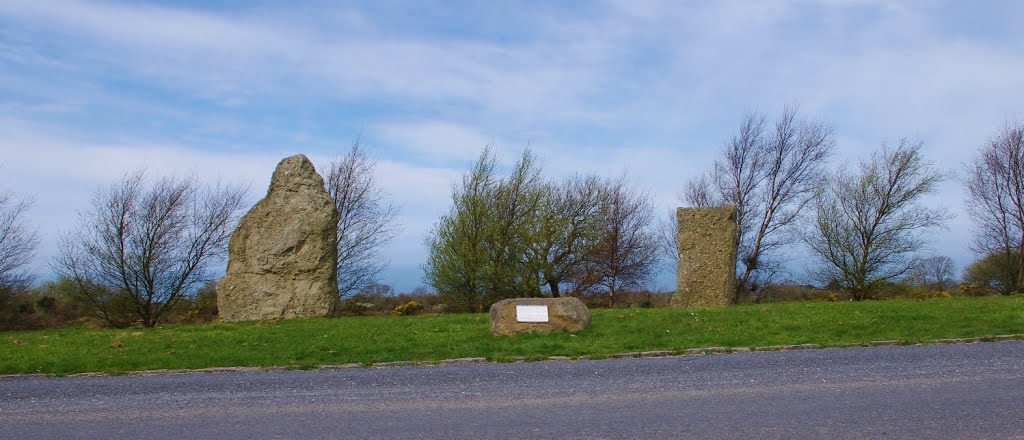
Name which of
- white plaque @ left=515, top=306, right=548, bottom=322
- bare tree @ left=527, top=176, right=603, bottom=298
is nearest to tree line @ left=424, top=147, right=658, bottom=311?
bare tree @ left=527, top=176, right=603, bottom=298

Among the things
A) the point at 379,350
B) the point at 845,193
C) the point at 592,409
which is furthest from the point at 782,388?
the point at 845,193

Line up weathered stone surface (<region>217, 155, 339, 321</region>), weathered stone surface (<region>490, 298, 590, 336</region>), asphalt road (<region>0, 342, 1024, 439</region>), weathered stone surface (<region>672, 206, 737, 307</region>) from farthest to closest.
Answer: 1. weathered stone surface (<region>672, 206, 737, 307</region>)
2. weathered stone surface (<region>217, 155, 339, 321</region>)
3. weathered stone surface (<region>490, 298, 590, 336</region>)
4. asphalt road (<region>0, 342, 1024, 439</region>)

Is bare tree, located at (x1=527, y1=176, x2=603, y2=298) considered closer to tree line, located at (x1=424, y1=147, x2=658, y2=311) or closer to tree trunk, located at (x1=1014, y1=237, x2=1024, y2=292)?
tree line, located at (x1=424, y1=147, x2=658, y2=311)

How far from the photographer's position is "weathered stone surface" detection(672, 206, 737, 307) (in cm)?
1922

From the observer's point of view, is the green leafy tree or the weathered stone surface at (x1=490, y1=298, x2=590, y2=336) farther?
the green leafy tree

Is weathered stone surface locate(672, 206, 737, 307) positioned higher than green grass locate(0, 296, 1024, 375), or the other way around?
weathered stone surface locate(672, 206, 737, 307)

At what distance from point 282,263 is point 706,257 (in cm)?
998

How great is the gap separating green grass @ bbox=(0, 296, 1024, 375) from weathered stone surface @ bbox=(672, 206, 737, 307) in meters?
3.38

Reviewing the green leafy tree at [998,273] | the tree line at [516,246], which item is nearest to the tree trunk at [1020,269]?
the green leafy tree at [998,273]

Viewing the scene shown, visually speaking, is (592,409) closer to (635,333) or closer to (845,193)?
(635,333)

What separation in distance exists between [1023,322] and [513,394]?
9.69 m

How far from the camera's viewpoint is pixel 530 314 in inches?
511

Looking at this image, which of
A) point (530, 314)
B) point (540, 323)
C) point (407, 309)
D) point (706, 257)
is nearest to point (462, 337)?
point (530, 314)

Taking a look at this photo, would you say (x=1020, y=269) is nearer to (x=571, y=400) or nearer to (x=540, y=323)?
(x=540, y=323)
